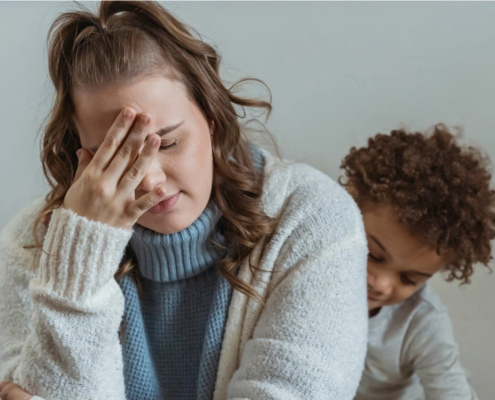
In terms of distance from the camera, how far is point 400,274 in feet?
3.86

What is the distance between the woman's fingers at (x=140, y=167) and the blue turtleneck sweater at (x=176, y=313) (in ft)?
0.52

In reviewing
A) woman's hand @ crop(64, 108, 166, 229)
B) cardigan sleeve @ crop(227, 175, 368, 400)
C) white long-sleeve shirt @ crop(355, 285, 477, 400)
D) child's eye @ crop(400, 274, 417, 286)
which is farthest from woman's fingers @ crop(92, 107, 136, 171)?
white long-sleeve shirt @ crop(355, 285, 477, 400)

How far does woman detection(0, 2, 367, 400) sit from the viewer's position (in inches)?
31.9

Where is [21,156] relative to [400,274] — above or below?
below

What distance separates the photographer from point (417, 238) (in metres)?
1.12

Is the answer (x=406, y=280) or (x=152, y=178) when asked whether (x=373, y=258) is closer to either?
(x=406, y=280)

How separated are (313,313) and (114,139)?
415 millimetres

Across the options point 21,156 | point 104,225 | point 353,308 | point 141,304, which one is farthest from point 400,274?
point 21,156

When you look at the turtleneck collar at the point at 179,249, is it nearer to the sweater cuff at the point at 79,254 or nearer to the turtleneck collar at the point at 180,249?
the turtleneck collar at the point at 180,249

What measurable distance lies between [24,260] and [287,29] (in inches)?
29.1

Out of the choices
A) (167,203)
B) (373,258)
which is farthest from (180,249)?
(373,258)

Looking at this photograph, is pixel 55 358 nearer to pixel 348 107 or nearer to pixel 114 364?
pixel 114 364

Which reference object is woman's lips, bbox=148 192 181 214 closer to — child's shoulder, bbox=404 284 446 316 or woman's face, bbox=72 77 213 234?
woman's face, bbox=72 77 213 234

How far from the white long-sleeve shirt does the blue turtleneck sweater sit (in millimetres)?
481
